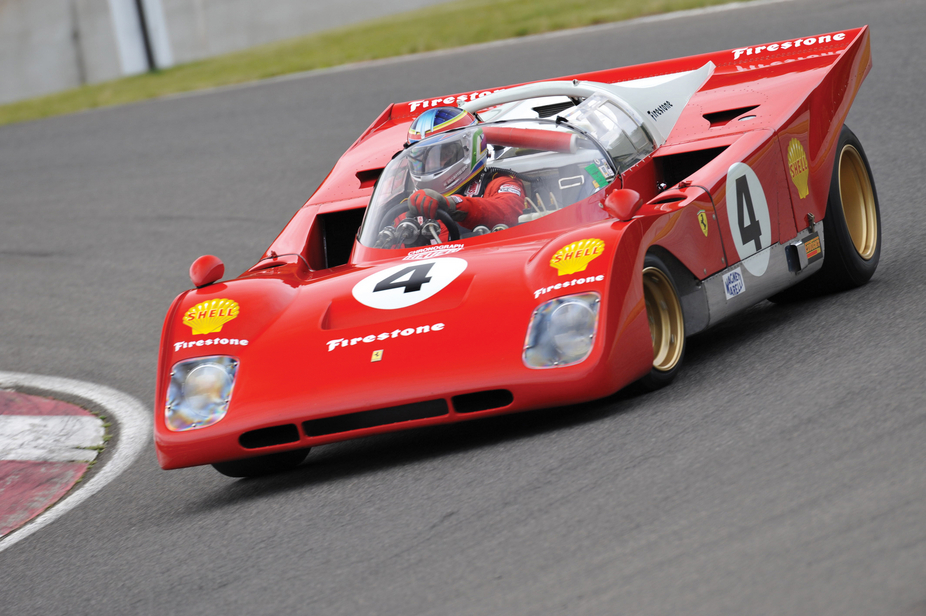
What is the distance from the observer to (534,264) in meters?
4.38

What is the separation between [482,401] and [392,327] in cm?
46

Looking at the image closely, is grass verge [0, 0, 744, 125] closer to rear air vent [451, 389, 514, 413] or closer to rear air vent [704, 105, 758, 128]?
rear air vent [704, 105, 758, 128]

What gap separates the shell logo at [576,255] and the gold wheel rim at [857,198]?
2166 millimetres

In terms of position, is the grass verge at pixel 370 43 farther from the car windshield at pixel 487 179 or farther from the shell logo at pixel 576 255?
the shell logo at pixel 576 255

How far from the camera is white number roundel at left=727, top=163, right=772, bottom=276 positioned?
5.05 meters

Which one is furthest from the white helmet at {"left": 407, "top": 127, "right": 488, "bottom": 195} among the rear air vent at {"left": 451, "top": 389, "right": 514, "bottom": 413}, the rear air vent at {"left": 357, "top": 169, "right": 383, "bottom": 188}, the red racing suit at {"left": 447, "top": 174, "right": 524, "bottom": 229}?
the rear air vent at {"left": 451, "top": 389, "right": 514, "bottom": 413}

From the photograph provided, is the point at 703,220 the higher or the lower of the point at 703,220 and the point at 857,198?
the higher

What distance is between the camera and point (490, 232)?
5102 millimetres

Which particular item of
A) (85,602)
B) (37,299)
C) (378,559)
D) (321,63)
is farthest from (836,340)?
(321,63)

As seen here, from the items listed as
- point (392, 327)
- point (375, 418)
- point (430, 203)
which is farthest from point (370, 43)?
point (375, 418)

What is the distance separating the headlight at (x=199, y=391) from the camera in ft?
14.3

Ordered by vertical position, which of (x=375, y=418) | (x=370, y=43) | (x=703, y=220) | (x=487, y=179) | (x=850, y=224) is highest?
(x=487, y=179)

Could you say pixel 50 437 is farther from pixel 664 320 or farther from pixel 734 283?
pixel 734 283

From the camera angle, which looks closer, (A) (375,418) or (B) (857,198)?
(A) (375,418)
